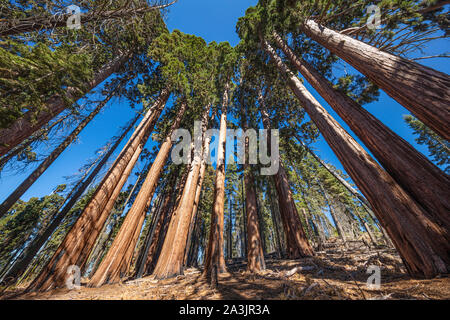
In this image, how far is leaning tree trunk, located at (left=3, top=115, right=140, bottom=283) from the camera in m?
5.80

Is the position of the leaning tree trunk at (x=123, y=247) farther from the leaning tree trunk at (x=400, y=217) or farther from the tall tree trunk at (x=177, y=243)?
the leaning tree trunk at (x=400, y=217)

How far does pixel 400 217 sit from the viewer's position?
2211 mm

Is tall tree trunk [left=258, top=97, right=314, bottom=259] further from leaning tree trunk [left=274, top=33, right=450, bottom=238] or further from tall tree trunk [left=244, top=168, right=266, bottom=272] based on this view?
leaning tree trunk [left=274, top=33, right=450, bottom=238]

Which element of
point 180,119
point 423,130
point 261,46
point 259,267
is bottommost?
point 259,267

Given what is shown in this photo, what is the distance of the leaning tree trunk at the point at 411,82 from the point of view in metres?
2.09

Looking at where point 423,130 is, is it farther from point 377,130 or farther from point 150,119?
point 150,119

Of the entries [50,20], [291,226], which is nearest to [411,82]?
[291,226]

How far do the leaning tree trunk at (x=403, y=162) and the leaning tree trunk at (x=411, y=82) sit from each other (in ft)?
1.68

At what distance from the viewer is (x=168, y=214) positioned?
907cm

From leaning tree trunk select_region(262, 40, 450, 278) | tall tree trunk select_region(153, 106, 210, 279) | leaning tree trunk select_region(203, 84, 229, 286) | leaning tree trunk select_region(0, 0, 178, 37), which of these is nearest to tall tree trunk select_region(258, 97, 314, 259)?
leaning tree trunk select_region(203, 84, 229, 286)

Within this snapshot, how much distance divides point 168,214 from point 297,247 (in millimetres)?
7570

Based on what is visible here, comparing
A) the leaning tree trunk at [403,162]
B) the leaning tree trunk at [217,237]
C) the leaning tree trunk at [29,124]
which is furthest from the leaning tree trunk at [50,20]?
the leaning tree trunk at [403,162]

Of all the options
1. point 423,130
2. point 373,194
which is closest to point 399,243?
point 373,194

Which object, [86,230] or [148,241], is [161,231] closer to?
[148,241]
